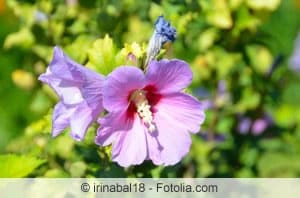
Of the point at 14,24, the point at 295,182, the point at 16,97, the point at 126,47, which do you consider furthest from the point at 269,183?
the point at 14,24

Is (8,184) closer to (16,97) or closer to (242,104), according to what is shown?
(242,104)

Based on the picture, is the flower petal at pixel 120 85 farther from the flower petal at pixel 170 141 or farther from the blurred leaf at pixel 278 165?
the blurred leaf at pixel 278 165

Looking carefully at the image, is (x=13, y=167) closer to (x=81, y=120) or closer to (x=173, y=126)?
(x=81, y=120)

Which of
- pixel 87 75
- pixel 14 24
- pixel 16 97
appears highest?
pixel 14 24

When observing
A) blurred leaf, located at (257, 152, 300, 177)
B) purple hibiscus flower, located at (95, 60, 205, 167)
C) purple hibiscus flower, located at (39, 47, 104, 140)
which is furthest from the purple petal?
blurred leaf, located at (257, 152, 300, 177)

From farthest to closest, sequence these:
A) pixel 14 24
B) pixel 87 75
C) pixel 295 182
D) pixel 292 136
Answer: pixel 14 24 < pixel 292 136 < pixel 295 182 < pixel 87 75

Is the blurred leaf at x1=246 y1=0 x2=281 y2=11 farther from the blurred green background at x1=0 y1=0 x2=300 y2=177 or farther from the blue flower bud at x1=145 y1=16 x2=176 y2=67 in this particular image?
the blue flower bud at x1=145 y1=16 x2=176 y2=67

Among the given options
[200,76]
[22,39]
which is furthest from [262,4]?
[22,39]

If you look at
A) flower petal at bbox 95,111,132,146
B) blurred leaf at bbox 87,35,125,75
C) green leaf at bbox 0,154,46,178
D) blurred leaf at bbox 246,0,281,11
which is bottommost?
green leaf at bbox 0,154,46,178
